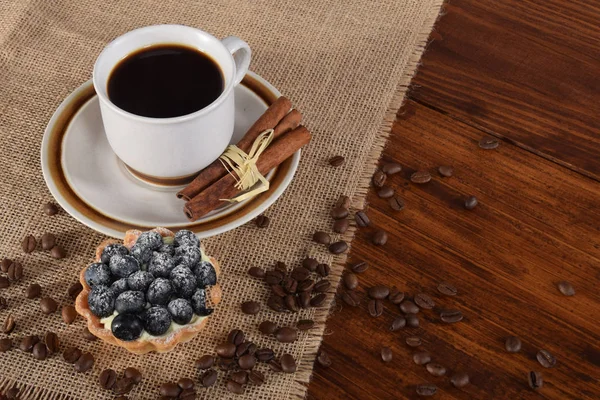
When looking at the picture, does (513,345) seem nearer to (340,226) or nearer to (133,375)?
(340,226)

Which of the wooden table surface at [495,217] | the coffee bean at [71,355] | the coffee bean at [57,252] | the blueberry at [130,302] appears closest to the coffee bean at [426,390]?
the wooden table surface at [495,217]

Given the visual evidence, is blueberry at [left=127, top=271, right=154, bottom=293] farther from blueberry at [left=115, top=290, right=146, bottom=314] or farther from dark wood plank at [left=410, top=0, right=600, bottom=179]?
dark wood plank at [left=410, top=0, right=600, bottom=179]

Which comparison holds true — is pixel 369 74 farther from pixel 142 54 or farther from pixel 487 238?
pixel 142 54

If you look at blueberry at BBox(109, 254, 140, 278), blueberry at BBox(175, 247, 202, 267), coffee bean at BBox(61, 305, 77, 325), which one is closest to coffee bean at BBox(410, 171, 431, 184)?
blueberry at BBox(175, 247, 202, 267)

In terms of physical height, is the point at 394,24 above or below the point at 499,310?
above

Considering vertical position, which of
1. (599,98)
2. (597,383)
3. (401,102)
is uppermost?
(599,98)

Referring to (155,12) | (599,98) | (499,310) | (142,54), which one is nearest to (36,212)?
(142,54)

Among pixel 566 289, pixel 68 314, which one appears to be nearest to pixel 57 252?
pixel 68 314
